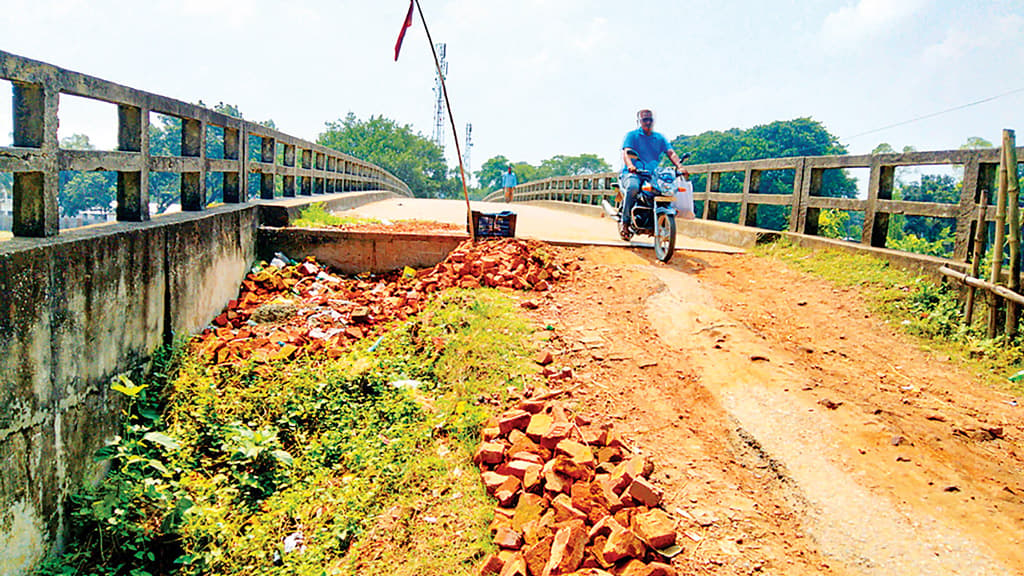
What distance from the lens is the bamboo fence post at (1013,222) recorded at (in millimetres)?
5461

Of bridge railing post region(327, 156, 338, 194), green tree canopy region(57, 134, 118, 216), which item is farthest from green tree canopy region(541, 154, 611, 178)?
bridge railing post region(327, 156, 338, 194)

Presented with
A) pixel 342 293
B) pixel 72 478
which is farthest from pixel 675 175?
pixel 72 478

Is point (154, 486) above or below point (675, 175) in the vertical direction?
below

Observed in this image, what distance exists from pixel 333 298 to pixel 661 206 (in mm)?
3989

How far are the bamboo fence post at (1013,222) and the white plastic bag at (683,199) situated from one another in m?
3.40

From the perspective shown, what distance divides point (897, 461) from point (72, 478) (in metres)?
4.78

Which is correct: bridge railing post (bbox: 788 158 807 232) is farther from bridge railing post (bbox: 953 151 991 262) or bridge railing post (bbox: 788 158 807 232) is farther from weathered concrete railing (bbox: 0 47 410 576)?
weathered concrete railing (bbox: 0 47 410 576)

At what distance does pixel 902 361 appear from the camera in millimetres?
5562

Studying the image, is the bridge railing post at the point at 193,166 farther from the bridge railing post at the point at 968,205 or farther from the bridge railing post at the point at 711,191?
the bridge railing post at the point at 711,191

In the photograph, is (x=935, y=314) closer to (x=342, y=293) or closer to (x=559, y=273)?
(x=559, y=273)

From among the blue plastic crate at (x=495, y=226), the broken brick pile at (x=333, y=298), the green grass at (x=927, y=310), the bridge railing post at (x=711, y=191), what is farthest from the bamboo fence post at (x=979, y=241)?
the bridge railing post at (x=711, y=191)

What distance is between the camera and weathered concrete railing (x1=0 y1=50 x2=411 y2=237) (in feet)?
13.7

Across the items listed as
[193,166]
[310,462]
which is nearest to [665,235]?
[310,462]

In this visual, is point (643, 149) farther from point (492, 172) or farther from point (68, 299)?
point (492, 172)
